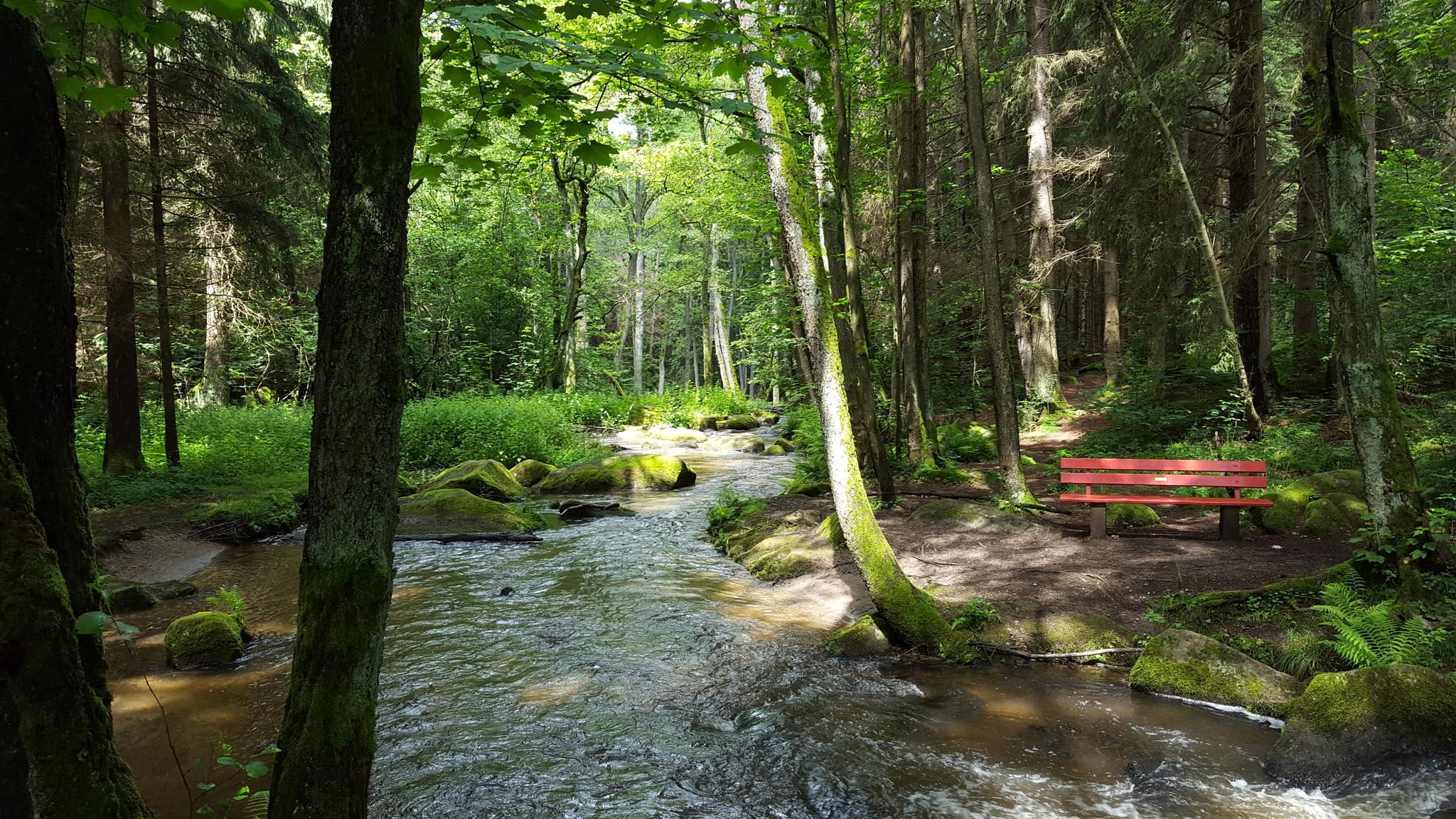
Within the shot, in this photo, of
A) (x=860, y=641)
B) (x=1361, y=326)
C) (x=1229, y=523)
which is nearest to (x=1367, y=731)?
(x=1361, y=326)

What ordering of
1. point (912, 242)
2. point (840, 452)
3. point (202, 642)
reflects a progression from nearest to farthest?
point (202, 642)
point (840, 452)
point (912, 242)

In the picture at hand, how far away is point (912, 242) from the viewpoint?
1248cm

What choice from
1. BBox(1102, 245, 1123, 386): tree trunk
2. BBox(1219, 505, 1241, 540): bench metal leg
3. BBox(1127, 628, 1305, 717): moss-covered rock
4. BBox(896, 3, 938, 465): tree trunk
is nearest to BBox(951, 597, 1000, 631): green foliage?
BBox(1127, 628, 1305, 717): moss-covered rock

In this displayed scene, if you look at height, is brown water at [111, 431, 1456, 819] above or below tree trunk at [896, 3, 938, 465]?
below

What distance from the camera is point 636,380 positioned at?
3338 cm

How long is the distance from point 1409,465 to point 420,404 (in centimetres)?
1891

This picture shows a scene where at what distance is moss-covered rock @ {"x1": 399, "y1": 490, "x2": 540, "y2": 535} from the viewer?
11328 mm

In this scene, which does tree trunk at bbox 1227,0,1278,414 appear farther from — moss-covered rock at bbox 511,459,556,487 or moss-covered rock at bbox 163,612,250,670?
moss-covered rock at bbox 163,612,250,670

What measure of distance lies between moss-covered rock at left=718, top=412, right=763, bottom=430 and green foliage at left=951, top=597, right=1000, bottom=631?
21749 millimetres

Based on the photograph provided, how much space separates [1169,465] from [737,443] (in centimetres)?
1556

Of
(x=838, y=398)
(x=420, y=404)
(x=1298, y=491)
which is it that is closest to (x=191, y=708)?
(x=838, y=398)

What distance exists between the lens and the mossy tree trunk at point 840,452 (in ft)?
20.6

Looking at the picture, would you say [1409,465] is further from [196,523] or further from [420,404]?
[420,404]

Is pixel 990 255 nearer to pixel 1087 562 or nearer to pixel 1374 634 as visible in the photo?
pixel 1087 562
